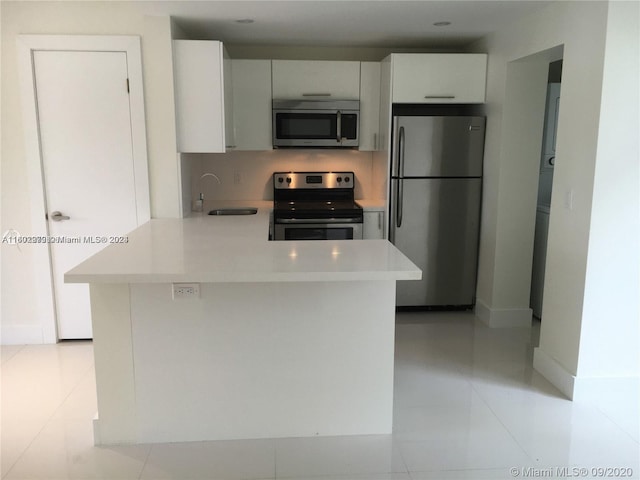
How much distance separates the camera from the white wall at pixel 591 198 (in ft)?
8.71

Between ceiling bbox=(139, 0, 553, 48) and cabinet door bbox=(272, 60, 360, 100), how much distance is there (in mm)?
201

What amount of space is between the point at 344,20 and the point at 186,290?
7.42ft

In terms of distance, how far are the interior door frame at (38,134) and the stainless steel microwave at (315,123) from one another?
119 centimetres

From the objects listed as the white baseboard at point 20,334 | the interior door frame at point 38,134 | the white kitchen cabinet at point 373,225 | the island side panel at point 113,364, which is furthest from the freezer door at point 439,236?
the white baseboard at point 20,334

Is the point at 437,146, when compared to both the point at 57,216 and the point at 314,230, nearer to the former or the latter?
the point at 314,230

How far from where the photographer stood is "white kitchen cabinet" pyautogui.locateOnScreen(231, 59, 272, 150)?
168 inches

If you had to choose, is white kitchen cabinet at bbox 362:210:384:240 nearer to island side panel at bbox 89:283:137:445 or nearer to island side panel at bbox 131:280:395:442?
island side panel at bbox 131:280:395:442

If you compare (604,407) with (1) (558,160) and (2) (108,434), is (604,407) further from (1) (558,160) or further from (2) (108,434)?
(2) (108,434)

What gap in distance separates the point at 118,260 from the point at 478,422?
6.48ft

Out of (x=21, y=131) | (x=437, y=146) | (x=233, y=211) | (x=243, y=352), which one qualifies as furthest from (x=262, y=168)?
(x=243, y=352)

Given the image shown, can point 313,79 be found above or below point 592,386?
above

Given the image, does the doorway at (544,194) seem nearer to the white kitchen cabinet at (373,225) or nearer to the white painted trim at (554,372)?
the white painted trim at (554,372)

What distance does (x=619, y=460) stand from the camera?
7.94 ft

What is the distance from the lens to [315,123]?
4406 mm
